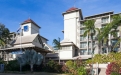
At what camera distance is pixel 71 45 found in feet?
133

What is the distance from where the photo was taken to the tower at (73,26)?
4688 cm

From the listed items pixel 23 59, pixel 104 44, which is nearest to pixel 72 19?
pixel 104 44

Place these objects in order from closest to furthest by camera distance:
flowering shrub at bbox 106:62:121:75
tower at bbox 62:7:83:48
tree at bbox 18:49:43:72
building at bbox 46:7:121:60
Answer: flowering shrub at bbox 106:62:121:75 < tree at bbox 18:49:43:72 < building at bbox 46:7:121:60 < tower at bbox 62:7:83:48

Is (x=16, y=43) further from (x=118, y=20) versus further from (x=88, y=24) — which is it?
(x=118, y=20)

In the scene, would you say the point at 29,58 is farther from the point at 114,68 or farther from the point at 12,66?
the point at 114,68

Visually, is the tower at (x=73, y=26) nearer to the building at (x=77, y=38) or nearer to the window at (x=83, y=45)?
the building at (x=77, y=38)

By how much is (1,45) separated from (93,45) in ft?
87.0

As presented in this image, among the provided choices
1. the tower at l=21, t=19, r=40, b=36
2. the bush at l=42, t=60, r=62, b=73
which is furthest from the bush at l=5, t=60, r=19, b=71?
the tower at l=21, t=19, r=40, b=36

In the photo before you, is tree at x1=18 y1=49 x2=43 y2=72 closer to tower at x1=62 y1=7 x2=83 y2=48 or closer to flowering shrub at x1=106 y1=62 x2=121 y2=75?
flowering shrub at x1=106 y1=62 x2=121 y2=75

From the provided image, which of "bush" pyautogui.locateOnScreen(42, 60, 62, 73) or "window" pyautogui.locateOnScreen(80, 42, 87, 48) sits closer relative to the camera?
"bush" pyautogui.locateOnScreen(42, 60, 62, 73)

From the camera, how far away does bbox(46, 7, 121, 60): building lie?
40.9 m

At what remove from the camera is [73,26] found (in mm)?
47469

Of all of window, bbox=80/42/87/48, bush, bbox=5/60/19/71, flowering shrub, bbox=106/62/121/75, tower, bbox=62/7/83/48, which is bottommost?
bush, bbox=5/60/19/71

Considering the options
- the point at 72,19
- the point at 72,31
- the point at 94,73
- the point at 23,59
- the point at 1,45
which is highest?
the point at 72,19
